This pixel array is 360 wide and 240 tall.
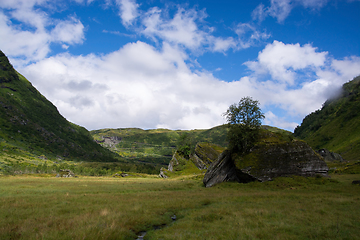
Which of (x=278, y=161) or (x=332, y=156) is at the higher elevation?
(x=332, y=156)

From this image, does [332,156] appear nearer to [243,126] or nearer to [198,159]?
[198,159]

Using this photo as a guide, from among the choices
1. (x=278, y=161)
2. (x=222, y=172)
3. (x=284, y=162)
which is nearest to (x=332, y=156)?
(x=284, y=162)

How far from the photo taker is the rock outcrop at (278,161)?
36531 mm

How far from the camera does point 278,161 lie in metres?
37.8

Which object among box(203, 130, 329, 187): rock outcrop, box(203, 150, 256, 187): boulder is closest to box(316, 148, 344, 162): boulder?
box(203, 130, 329, 187): rock outcrop

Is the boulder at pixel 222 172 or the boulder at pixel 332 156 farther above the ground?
the boulder at pixel 332 156

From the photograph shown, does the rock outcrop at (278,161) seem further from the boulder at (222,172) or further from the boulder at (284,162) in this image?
the boulder at (222,172)

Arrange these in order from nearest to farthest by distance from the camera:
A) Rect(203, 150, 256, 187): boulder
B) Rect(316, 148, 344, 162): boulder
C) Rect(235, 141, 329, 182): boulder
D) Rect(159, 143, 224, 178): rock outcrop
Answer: Rect(235, 141, 329, 182): boulder < Rect(203, 150, 256, 187): boulder < Rect(159, 143, 224, 178): rock outcrop < Rect(316, 148, 344, 162): boulder

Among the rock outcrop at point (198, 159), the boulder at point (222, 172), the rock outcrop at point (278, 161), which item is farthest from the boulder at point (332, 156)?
the boulder at point (222, 172)

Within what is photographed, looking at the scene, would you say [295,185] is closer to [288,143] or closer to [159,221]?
[288,143]

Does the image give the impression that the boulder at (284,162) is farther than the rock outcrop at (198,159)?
No

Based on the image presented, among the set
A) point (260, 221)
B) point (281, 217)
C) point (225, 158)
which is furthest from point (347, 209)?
point (225, 158)

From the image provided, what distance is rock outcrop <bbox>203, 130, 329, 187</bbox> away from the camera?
36.5 metres

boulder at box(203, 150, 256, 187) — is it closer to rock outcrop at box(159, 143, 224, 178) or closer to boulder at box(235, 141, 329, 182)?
boulder at box(235, 141, 329, 182)
